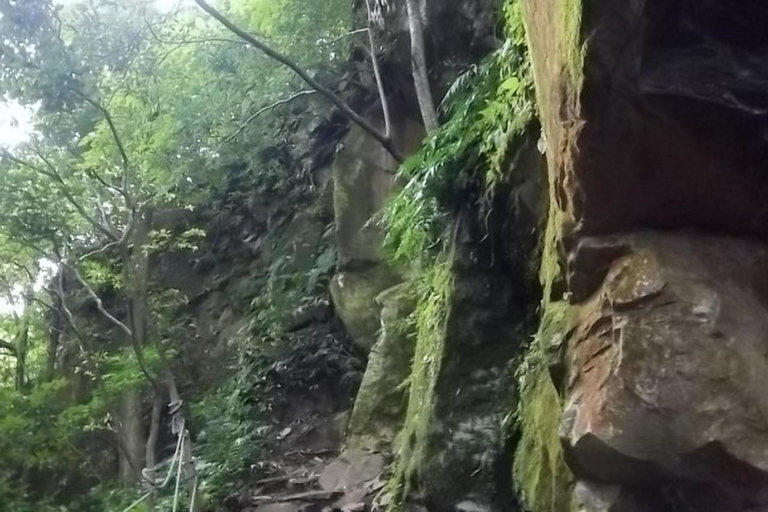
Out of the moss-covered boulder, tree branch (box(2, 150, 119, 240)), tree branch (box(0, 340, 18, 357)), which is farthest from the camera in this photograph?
tree branch (box(0, 340, 18, 357))

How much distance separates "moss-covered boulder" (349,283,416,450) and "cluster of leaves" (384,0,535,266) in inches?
69.0

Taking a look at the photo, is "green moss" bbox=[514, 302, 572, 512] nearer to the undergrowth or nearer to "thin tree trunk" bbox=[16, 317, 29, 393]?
the undergrowth

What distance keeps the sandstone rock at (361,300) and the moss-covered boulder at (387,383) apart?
4.02 feet

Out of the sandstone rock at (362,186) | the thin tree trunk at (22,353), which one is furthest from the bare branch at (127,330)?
the thin tree trunk at (22,353)

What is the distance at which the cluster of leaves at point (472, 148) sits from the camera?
511 cm

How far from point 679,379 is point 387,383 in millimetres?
5186

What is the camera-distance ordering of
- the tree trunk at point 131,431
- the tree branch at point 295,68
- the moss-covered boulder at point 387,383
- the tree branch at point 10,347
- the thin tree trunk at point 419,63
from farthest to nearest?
the tree branch at point 10,347, the tree trunk at point 131,431, the moss-covered boulder at point 387,383, the thin tree trunk at point 419,63, the tree branch at point 295,68

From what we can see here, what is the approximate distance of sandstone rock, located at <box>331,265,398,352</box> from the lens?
9.77 meters

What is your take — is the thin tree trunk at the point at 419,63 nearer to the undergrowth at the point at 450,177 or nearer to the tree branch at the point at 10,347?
the undergrowth at the point at 450,177

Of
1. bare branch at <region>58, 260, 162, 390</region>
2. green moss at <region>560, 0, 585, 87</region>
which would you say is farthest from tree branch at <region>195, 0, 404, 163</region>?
green moss at <region>560, 0, 585, 87</region>

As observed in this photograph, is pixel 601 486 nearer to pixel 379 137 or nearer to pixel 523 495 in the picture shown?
pixel 523 495

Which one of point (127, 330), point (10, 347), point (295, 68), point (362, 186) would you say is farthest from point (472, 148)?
point (10, 347)

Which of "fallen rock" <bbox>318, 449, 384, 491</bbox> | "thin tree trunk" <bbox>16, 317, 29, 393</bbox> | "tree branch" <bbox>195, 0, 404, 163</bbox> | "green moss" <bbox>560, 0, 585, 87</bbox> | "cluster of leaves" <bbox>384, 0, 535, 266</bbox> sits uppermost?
"tree branch" <bbox>195, 0, 404, 163</bbox>

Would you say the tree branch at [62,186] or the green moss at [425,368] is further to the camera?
the tree branch at [62,186]
